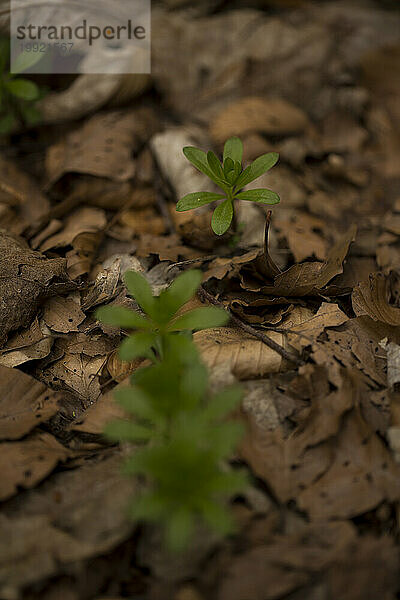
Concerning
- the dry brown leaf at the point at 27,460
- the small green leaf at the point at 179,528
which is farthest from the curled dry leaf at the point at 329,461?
the dry brown leaf at the point at 27,460

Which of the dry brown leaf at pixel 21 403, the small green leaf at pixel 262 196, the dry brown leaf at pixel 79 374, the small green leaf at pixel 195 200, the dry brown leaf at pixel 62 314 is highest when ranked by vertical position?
the small green leaf at pixel 262 196

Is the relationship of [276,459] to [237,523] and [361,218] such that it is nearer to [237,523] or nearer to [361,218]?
[237,523]

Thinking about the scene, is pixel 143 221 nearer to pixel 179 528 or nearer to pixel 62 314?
pixel 62 314

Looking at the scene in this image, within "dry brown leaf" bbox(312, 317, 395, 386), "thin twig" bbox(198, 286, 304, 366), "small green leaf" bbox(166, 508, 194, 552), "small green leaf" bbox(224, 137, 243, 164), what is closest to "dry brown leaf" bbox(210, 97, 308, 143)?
"small green leaf" bbox(224, 137, 243, 164)

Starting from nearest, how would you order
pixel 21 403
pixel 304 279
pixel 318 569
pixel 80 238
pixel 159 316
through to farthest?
1. pixel 318 569
2. pixel 159 316
3. pixel 21 403
4. pixel 304 279
5. pixel 80 238

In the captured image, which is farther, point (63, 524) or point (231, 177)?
point (231, 177)

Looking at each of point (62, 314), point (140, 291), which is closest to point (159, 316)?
point (140, 291)

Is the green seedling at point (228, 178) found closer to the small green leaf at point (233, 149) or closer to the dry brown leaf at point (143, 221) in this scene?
the small green leaf at point (233, 149)
